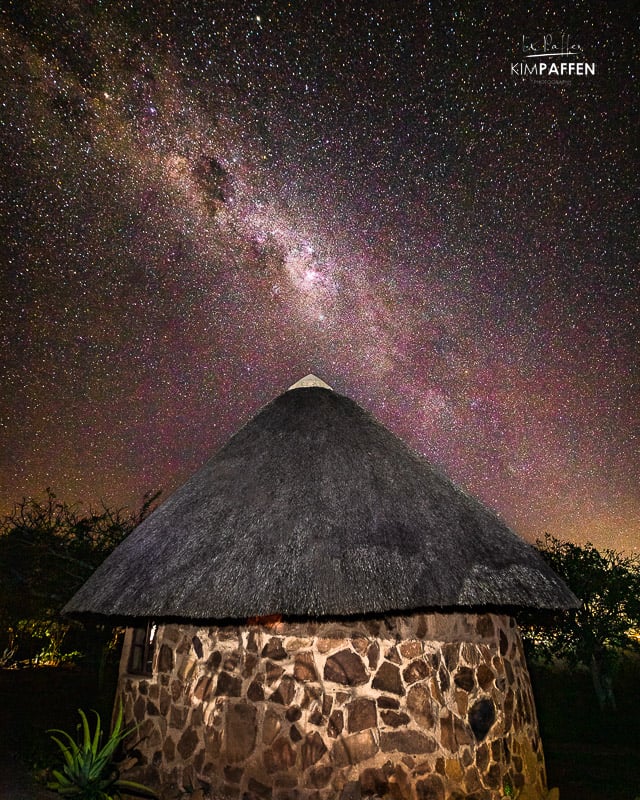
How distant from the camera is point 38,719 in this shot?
1234 centimetres

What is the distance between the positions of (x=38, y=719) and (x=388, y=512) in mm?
11270

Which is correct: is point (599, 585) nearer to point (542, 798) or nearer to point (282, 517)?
point (542, 798)

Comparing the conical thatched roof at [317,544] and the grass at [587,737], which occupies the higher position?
the conical thatched roof at [317,544]

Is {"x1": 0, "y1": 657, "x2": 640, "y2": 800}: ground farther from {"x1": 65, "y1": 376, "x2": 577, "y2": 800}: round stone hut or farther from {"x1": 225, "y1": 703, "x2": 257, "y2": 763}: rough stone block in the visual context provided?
{"x1": 225, "y1": 703, "x2": 257, "y2": 763}: rough stone block

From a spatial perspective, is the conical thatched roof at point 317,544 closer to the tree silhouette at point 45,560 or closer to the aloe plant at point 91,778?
the aloe plant at point 91,778

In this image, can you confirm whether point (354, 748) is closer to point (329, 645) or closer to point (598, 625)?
point (329, 645)

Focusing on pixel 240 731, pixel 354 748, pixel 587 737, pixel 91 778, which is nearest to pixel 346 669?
pixel 354 748

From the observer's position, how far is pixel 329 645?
5.89 metres

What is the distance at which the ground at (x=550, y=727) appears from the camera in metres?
8.40

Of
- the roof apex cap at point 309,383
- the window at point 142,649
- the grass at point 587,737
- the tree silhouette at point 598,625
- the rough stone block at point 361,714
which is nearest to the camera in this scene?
the rough stone block at point 361,714

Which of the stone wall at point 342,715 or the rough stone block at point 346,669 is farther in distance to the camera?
the rough stone block at point 346,669

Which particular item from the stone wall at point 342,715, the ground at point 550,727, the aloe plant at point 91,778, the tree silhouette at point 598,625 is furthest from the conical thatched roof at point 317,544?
the tree silhouette at point 598,625

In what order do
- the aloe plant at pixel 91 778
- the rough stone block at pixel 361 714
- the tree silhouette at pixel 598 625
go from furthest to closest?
1. the tree silhouette at pixel 598 625
2. the aloe plant at pixel 91 778
3. the rough stone block at pixel 361 714

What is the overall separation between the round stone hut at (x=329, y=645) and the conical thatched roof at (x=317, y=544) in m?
0.02
